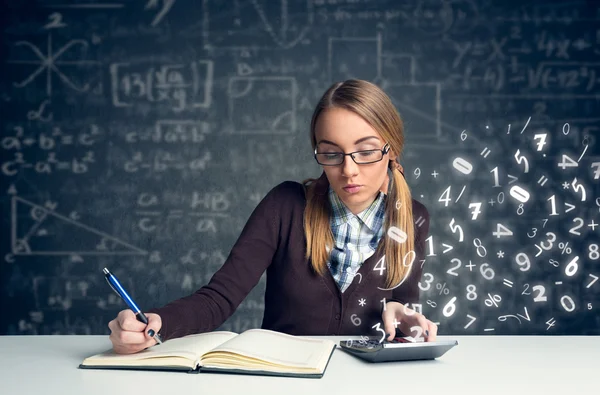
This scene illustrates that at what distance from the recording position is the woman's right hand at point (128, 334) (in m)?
1.08

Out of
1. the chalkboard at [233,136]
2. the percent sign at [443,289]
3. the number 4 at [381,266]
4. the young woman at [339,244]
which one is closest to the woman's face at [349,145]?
the young woman at [339,244]

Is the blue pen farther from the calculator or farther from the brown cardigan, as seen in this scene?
the brown cardigan

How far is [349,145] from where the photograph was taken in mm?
1511

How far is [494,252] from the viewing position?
312 cm

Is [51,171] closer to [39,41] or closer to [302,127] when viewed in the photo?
[39,41]

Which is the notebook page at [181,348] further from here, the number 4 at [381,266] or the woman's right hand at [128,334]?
the number 4 at [381,266]

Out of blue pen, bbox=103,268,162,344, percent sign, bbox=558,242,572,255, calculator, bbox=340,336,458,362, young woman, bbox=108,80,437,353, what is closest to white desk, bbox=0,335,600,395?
calculator, bbox=340,336,458,362

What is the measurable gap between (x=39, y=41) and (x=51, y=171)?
64 cm

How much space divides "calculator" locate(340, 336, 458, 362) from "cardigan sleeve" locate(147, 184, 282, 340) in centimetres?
36

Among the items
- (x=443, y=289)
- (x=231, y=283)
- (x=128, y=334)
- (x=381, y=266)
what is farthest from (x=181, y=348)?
(x=443, y=289)

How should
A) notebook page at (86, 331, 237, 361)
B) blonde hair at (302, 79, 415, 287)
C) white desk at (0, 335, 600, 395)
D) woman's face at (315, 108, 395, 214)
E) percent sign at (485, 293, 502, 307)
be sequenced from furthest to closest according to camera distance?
percent sign at (485, 293, 502, 307) < blonde hair at (302, 79, 415, 287) < woman's face at (315, 108, 395, 214) < notebook page at (86, 331, 237, 361) < white desk at (0, 335, 600, 395)

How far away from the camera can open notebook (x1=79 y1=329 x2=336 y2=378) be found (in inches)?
39.8

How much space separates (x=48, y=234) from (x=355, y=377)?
2488mm

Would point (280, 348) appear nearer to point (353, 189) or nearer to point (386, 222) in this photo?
point (353, 189)
